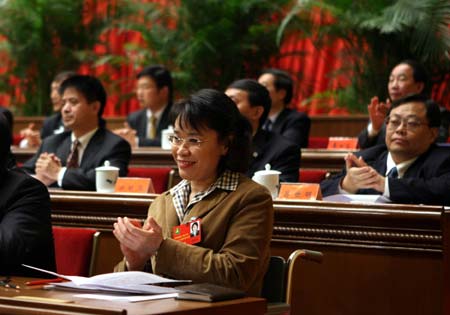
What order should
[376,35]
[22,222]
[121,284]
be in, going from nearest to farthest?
[121,284] → [22,222] → [376,35]

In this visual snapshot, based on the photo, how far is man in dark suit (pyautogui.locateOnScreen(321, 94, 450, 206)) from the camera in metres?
3.81

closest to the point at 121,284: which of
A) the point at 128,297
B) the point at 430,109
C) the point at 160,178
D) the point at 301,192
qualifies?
the point at 128,297

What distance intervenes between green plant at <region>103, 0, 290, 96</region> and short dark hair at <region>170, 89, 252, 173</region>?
469 centimetres

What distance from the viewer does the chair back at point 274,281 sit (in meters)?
2.62

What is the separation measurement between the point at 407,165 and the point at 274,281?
63.8 inches

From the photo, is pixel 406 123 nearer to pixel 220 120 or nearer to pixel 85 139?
pixel 220 120

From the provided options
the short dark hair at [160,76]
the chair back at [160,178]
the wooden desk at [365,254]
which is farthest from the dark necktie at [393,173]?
the short dark hair at [160,76]

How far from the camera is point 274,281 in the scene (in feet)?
8.65

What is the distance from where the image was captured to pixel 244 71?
7.60 metres

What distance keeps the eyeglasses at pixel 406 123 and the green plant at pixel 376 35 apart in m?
2.08

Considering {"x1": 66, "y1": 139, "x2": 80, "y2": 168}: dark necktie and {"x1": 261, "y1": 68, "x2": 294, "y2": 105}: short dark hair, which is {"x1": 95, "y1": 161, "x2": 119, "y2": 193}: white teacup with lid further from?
{"x1": 261, "y1": 68, "x2": 294, "y2": 105}: short dark hair

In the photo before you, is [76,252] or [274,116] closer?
[76,252]

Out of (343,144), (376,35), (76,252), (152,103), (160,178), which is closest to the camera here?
(76,252)

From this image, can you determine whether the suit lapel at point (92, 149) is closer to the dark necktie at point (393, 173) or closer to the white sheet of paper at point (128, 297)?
the dark necktie at point (393, 173)
